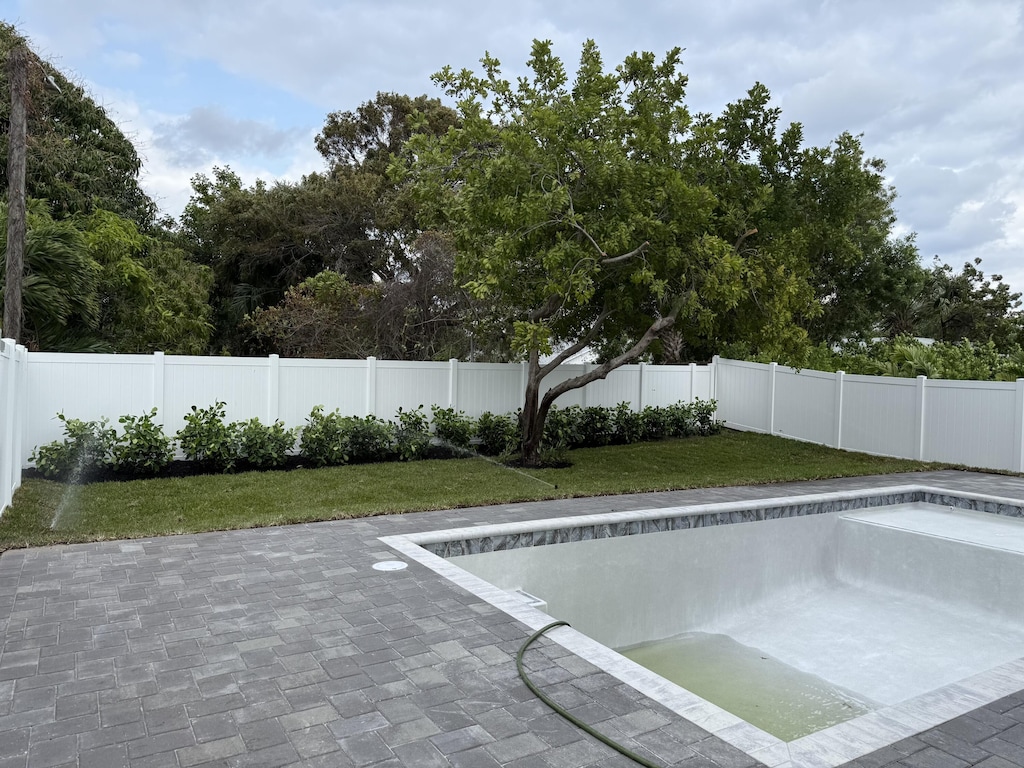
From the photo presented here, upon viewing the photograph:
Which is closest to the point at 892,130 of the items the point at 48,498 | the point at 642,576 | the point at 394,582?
the point at 642,576

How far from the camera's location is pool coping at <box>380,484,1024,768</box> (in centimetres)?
293

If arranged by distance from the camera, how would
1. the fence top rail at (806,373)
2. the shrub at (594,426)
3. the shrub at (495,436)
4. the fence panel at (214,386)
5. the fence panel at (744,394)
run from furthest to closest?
the fence panel at (744,394)
the fence top rail at (806,373)
the shrub at (594,426)
the shrub at (495,436)
the fence panel at (214,386)

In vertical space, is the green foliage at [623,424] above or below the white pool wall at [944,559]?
above

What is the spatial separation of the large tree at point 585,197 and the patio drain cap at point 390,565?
543 centimetres

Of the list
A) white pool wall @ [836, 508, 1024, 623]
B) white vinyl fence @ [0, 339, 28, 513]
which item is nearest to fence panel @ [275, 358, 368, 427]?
white vinyl fence @ [0, 339, 28, 513]

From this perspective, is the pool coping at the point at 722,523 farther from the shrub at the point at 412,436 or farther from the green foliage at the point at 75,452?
the green foliage at the point at 75,452

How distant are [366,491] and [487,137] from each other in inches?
217

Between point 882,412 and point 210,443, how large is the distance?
11743 mm

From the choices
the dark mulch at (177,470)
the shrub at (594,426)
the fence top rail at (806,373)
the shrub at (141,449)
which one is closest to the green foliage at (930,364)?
the fence top rail at (806,373)

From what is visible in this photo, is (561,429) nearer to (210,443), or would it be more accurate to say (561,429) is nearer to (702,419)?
(702,419)

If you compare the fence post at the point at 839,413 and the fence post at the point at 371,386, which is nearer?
the fence post at the point at 371,386

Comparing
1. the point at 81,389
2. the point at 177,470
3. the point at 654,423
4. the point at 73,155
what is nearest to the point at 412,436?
the point at 177,470

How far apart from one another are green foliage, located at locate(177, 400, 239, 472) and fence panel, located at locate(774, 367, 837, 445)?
11.1m

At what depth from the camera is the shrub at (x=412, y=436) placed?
1215cm
